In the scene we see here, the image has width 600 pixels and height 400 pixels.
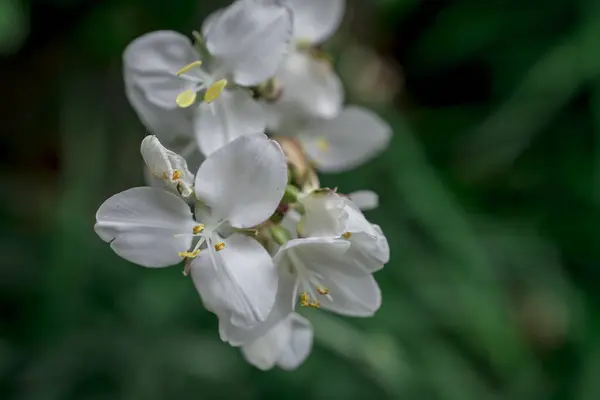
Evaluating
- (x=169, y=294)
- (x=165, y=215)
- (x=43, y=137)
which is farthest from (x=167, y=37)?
(x=43, y=137)

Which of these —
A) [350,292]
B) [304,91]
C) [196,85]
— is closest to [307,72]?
[304,91]

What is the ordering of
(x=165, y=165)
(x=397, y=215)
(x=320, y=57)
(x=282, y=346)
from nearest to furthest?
1. (x=165, y=165)
2. (x=282, y=346)
3. (x=320, y=57)
4. (x=397, y=215)

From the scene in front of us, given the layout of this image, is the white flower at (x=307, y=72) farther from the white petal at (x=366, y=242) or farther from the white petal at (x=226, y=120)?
the white petal at (x=366, y=242)

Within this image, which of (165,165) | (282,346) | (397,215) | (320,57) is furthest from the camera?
(397,215)

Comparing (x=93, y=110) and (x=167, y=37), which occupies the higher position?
(x=167, y=37)

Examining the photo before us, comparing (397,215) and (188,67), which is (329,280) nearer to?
(188,67)

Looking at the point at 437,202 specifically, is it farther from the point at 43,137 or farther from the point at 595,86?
the point at 43,137
